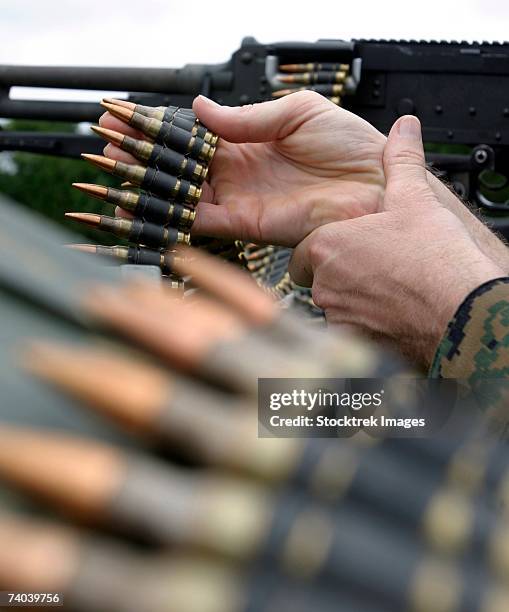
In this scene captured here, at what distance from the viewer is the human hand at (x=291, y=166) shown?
2848 mm

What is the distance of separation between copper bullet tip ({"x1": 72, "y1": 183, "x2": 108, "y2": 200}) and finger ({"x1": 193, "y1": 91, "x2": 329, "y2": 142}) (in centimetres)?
51

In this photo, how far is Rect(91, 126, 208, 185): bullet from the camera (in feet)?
9.92

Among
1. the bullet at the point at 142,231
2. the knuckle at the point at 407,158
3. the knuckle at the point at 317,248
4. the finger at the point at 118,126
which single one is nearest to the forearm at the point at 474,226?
the knuckle at the point at 407,158

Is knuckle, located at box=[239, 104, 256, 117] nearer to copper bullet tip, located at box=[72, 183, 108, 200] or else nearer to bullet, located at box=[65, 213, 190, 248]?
bullet, located at box=[65, 213, 190, 248]

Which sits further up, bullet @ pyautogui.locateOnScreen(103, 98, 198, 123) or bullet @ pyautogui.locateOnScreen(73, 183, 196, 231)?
bullet @ pyautogui.locateOnScreen(103, 98, 198, 123)

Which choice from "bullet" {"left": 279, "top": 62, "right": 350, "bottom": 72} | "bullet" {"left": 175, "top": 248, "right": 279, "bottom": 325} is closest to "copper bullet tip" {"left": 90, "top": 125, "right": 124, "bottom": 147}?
"bullet" {"left": 175, "top": 248, "right": 279, "bottom": 325}

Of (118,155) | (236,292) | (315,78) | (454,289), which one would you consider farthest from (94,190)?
(315,78)

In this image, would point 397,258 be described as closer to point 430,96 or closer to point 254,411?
point 254,411

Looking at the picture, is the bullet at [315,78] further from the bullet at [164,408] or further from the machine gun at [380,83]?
the bullet at [164,408]

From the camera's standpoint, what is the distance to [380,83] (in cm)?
625

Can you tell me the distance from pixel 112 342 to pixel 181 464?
4.0 inches

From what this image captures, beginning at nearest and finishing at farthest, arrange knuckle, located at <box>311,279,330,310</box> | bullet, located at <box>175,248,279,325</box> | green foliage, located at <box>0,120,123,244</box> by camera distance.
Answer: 1. bullet, located at <box>175,248,279,325</box>
2. knuckle, located at <box>311,279,330,310</box>
3. green foliage, located at <box>0,120,123,244</box>

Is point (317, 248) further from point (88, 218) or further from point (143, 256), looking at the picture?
point (88, 218)

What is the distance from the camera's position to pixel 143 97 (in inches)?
263
